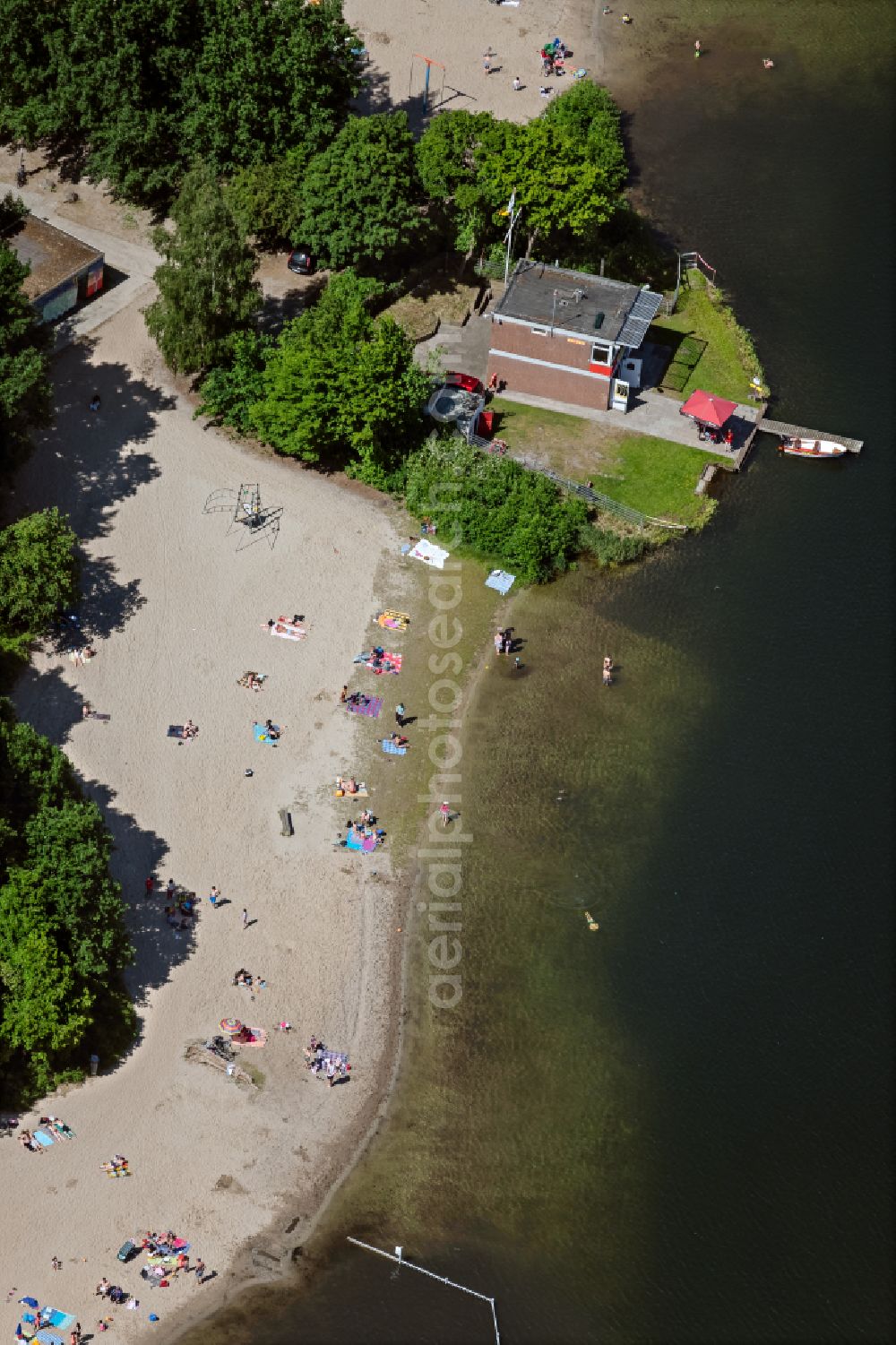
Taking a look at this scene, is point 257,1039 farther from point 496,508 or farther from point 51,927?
point 496,508

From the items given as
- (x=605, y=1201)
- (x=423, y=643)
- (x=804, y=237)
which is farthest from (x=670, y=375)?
(x=605, y=1201)

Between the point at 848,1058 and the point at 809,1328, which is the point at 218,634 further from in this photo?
the point at 809,1328

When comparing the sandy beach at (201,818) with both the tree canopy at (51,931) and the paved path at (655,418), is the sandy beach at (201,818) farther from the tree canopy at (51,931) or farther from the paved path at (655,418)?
the paved path at (655,418)

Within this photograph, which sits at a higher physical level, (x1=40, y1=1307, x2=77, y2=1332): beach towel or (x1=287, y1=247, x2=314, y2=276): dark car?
(x1=287, y1=247, x2=314, y2=276): dark car

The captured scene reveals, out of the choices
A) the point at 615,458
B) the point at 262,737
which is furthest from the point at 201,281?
the point at 262,737

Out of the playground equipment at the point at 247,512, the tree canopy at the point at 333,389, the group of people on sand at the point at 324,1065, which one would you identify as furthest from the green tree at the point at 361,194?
the group of people on sand at the point at 324,1065

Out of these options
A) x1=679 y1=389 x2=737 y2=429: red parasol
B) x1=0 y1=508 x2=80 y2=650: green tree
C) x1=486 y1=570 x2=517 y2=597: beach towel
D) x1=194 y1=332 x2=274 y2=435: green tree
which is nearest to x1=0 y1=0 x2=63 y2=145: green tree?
x1=194 y1=332 x2=274 y2=435: green tree

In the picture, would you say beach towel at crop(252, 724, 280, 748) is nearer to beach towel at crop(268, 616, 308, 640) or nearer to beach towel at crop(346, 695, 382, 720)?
beach towel at crop(346, 695, 382, 720)
